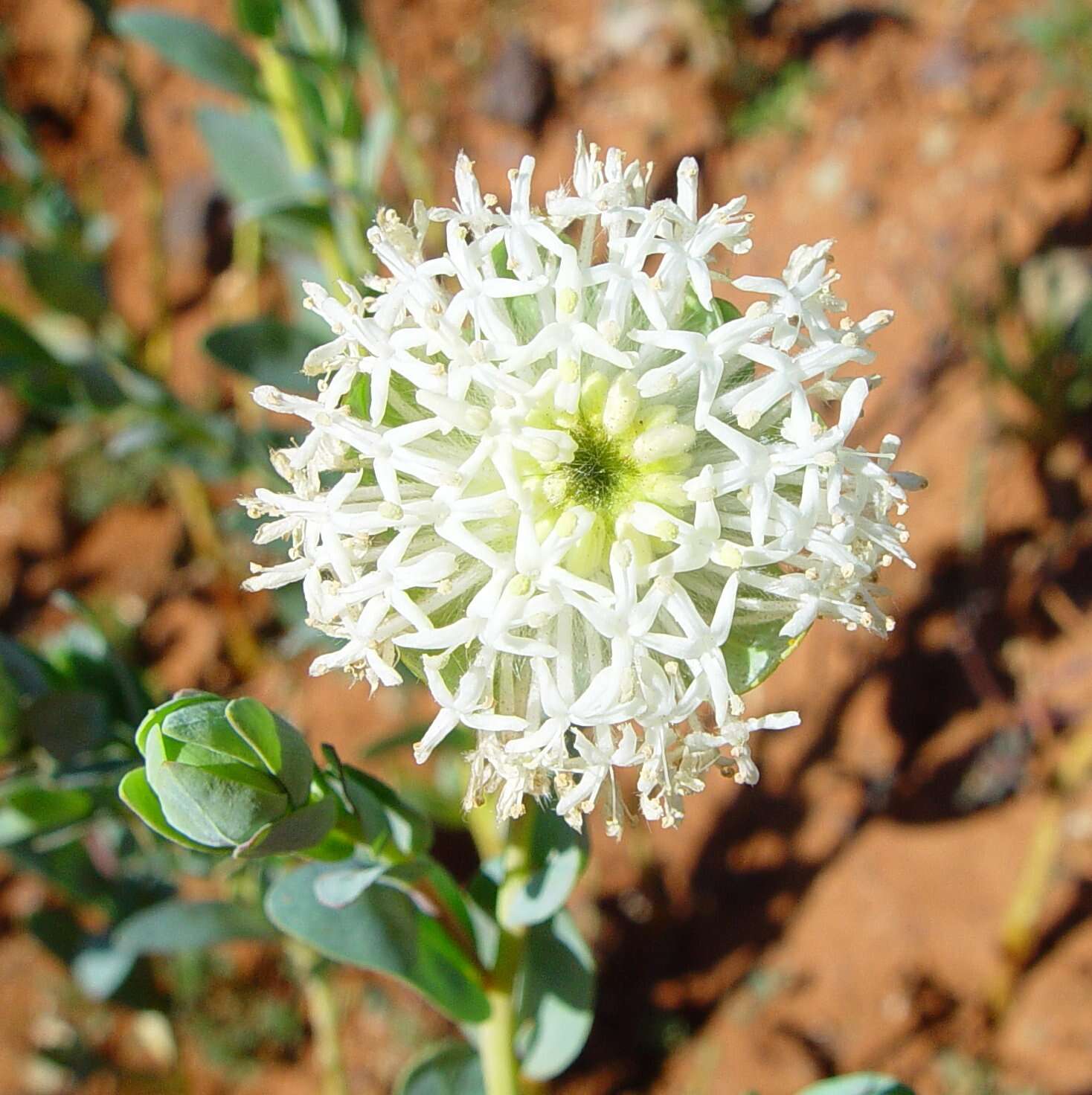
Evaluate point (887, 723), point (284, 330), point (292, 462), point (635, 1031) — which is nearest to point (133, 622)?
point (284, 330)

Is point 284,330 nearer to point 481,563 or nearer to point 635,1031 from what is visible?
point 481,563

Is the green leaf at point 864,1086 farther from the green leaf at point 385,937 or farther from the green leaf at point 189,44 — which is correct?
the green leaf at point 189,44

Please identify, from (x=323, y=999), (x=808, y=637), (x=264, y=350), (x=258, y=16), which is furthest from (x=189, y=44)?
(x=808, y=637)

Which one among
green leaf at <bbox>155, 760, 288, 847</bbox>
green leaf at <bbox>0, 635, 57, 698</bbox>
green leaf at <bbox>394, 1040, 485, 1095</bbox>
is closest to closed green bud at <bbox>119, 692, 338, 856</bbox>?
green leaf at <bbox>155, 760, 288, 847</bbox>

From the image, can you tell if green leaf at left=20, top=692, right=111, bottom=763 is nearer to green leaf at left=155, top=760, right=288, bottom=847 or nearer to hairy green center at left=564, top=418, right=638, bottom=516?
green leaf at left=155, top=760, right=288, bottom=847

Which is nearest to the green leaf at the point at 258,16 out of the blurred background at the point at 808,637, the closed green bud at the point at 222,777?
the blurred background at the point at 808,637
